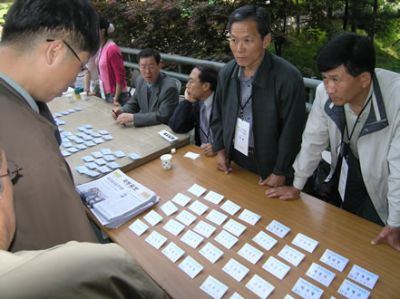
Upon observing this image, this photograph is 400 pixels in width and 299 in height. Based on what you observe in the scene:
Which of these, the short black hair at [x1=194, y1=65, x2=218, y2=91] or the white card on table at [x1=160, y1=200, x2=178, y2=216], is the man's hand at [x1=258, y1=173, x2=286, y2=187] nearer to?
the white card on table at [x1=160, y1=200, x2=178, y2=216]

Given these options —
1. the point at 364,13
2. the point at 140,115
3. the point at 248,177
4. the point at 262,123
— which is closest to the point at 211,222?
the point at 248,177

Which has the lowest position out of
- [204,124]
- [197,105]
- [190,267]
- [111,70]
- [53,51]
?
[190,267]

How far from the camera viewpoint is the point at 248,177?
2.08m

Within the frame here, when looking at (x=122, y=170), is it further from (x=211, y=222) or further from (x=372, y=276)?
(x=372, y=276)

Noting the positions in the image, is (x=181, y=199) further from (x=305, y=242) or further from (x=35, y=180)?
(x=35, y=180)

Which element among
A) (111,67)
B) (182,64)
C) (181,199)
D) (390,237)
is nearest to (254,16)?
(181,199)

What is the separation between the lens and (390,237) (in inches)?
57.7

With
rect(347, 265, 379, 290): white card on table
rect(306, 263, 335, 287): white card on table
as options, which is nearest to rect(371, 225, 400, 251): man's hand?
rect(347, 265, 379, 290): white card on table

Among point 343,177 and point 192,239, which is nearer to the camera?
point 192,239

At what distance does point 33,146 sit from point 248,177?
141cm

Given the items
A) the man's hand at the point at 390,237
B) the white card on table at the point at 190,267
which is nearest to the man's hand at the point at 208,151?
the white card on table at the point at 190,267

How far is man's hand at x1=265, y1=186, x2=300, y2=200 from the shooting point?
1.82 m

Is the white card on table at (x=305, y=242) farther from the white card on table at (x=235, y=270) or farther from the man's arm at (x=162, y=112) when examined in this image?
the man's arm at (x=162, y=112)

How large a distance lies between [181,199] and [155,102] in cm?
144
